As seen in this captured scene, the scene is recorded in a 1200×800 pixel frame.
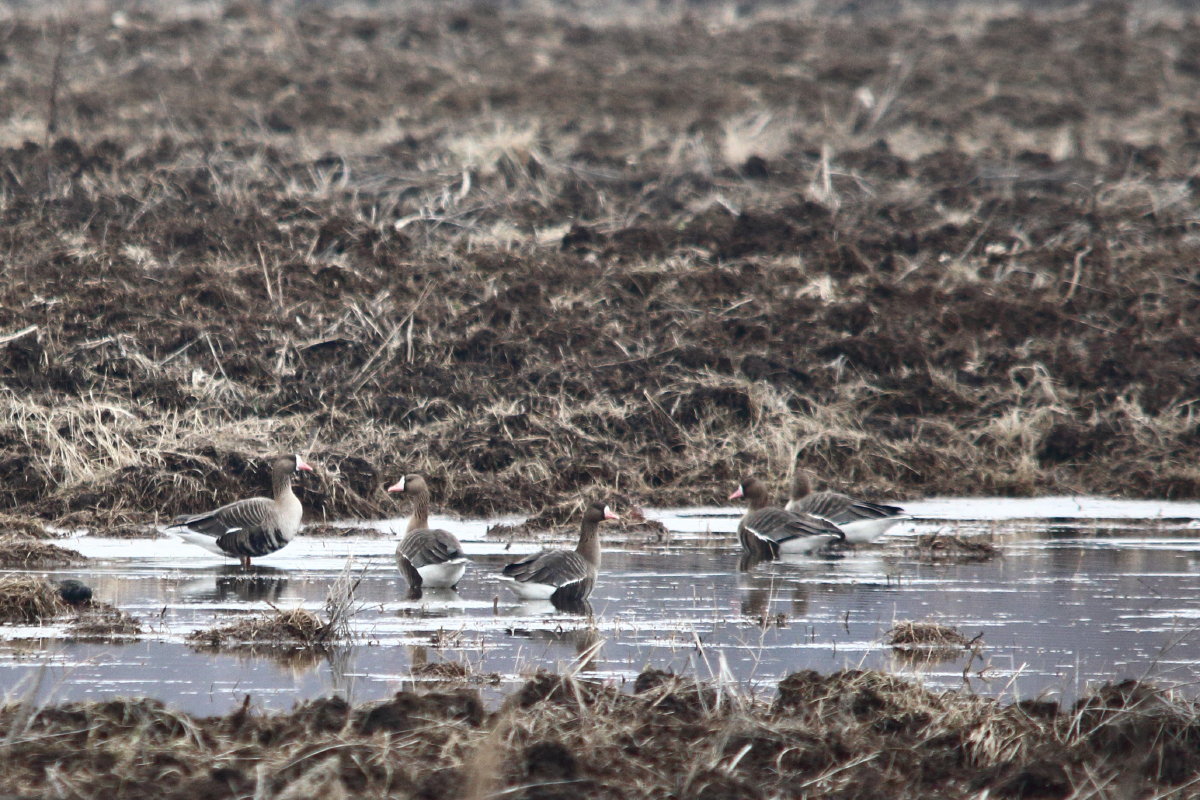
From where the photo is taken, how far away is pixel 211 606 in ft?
40.8

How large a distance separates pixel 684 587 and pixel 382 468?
530cm

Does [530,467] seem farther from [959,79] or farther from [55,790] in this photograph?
[959,79]

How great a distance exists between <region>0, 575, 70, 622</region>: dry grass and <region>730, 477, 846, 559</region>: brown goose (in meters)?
6.42

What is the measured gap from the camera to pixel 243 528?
14.6 m

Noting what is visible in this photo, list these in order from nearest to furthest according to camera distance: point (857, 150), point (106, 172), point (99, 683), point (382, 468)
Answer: point (99, 683) < point (382, 468) < point (106, 172) < point (857, 150)

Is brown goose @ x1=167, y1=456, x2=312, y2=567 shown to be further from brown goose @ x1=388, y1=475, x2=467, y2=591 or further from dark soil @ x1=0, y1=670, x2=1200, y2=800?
dark soil @ x1=0, y1=670, x2=1200, y2=800

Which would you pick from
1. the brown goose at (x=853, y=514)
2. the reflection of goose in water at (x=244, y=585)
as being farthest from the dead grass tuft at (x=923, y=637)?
the brown goose at (x=853, y=514)

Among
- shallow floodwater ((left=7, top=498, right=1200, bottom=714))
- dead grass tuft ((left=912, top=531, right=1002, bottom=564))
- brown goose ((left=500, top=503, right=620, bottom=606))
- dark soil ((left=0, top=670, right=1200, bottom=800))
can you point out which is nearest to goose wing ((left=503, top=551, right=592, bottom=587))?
brown goose ((left=500, top=503, right=620, bottom=606))

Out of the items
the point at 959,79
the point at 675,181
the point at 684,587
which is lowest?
the point at 684,587

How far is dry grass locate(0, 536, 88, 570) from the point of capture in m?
13.7

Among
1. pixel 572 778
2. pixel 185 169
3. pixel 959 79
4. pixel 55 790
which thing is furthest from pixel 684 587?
pixel 959 79

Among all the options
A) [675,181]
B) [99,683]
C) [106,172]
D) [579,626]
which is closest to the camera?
[99,683]

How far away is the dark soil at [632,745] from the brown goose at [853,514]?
733cm

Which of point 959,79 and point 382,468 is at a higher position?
point 959,79
